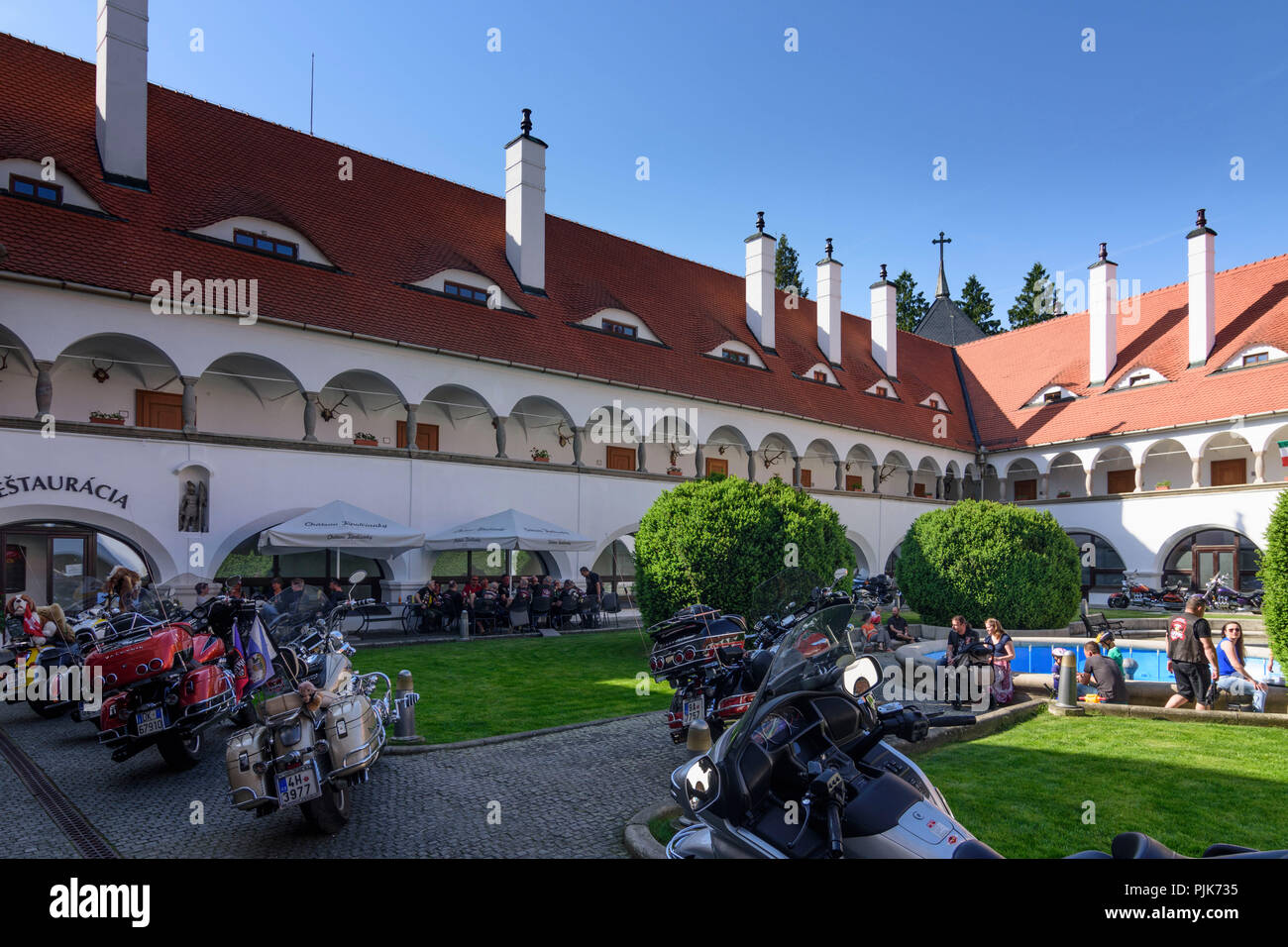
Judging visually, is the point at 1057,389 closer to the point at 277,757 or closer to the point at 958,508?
the point at 958,508

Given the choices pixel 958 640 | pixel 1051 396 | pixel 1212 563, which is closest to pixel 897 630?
pixel 958 640

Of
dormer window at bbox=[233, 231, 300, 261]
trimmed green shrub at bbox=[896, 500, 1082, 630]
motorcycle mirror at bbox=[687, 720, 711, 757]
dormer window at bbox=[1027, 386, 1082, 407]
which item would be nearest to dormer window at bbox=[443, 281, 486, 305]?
dormer window at bbox=[233, 231, 300, 261]

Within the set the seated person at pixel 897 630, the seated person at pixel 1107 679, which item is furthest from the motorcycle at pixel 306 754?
the seated person at pixel 897 630

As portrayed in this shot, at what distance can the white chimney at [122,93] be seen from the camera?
19.8 meters

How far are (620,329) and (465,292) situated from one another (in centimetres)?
620

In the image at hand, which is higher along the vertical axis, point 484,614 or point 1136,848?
point 1136,848

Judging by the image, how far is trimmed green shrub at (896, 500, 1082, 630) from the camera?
18078 mm

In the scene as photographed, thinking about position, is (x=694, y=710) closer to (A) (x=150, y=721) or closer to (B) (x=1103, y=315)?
(A) (x=150, y=721)

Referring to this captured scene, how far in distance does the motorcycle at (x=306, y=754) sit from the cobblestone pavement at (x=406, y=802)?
344 millimetres

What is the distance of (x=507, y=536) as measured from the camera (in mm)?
19938

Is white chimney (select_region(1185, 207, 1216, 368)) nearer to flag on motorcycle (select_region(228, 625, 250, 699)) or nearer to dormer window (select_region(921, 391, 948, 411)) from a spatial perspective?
dormer window (select_region(921, 391, 948, 411))

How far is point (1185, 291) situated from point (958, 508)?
26859 mm

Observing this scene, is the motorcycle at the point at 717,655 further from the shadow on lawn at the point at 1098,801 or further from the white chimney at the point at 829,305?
the white chimney at the point at 829,305

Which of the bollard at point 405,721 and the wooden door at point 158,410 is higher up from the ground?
the wooden door at point 158,410
